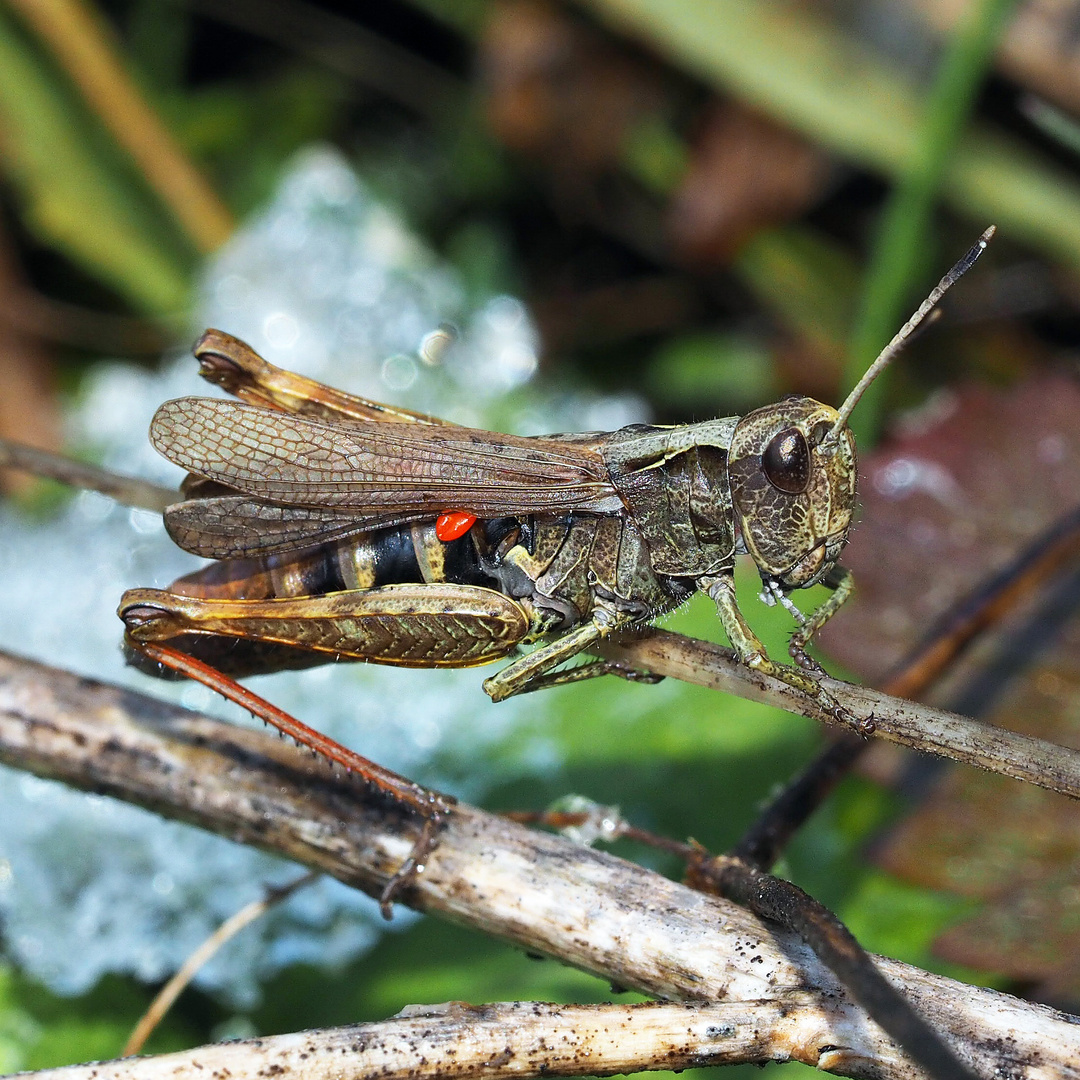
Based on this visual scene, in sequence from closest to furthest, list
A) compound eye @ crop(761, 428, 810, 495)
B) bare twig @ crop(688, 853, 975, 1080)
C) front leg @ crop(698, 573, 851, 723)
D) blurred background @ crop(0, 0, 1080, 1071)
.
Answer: bare twig @ crop(688, 853, 975, 1080)
front leg @ crop(698, 573, 851, 723)
compound eye @ crop(761, 428, 810, 495)
blurred background @ crop(0, 0, 1080, 1071)

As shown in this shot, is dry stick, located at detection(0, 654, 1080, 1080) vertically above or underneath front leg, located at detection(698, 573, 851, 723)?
underneath

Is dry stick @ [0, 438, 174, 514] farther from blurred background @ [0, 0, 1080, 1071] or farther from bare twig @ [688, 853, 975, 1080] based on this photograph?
bare twig @ [688, 853, 975, 1080]

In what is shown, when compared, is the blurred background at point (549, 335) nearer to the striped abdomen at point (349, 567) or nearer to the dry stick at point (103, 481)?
the striped abdomen at point (349, 567)

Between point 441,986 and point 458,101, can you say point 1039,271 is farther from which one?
point 441,986

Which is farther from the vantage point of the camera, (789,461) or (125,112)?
(125,112)

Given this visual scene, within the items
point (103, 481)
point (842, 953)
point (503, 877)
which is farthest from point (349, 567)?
point (842, 953)

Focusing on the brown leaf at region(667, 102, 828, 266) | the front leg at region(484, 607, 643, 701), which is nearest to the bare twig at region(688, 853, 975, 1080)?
the front leg at region(484, 607, 643, 701)

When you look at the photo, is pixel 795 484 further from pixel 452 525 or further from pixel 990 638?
pixel 990 638

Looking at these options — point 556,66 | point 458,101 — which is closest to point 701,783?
point 556,66
